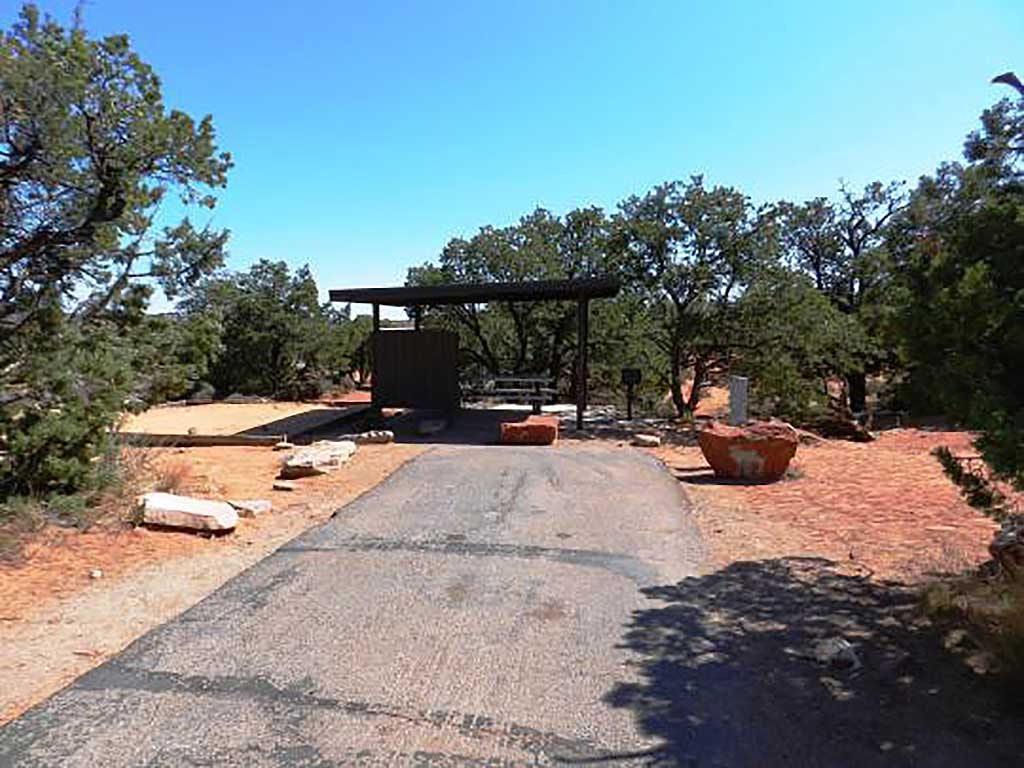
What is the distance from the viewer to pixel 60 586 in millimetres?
4664

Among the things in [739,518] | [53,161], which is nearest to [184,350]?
[53,161]

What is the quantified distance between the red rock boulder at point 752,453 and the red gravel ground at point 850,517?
0.27 m

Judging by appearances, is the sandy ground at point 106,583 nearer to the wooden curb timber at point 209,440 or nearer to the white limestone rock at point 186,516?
the white limestone rock at point 186,516

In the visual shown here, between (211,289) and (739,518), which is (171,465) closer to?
(211,289)

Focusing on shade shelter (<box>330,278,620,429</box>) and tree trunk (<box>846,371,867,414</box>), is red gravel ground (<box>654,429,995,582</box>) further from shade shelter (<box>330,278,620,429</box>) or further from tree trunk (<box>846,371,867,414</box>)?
tree trunk (<box>846,371,867,414</box>)

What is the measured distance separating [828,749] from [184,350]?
303 inches

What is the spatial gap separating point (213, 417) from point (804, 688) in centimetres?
1616

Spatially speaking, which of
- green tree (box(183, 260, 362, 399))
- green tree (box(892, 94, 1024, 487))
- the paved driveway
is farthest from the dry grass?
green tree (box(183, 260, 362, 399))

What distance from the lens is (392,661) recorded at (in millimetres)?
3430

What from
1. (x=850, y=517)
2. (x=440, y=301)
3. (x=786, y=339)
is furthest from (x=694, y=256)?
(x=850, y=517)

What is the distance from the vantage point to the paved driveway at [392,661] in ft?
8.84

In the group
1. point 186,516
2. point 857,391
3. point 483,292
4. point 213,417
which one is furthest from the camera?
point 857,391

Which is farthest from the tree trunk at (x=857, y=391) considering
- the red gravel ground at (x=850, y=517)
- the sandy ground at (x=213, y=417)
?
Answer: the sandy ground at (x=213, y=417)

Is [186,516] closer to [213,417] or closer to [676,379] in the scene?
[213,417]
